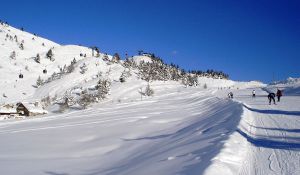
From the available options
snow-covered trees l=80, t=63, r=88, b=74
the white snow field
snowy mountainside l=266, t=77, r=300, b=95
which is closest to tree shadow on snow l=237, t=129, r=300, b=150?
the white snow field

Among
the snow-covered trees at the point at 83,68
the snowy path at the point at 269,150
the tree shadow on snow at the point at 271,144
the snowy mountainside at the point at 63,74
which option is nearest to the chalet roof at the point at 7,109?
the snowy mountainside at the point at 63,74

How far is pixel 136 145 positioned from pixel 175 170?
38.6 ft

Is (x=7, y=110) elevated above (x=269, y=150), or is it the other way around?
(x=269, y=150)

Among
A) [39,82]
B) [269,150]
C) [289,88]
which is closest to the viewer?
[269,150]

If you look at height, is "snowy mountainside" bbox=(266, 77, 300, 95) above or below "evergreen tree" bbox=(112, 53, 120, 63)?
below

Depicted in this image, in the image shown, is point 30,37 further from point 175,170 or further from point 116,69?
point 175,170

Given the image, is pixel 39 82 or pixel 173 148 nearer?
pixel 173 148

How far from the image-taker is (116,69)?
460 ft

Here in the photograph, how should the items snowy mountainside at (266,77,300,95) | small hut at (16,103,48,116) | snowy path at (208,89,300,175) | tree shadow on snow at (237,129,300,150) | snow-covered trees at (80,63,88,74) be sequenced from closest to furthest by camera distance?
snowy path at (208,89,300,175) → tree shadow on snow at (237,129,300,150) → snowy mountainside at (266,77,300,95) → small hut at (16,103,48,116) → snow-covered trees at (80,63,88,74)

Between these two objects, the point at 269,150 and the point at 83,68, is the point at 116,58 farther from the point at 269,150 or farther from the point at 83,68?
the point at 269,150

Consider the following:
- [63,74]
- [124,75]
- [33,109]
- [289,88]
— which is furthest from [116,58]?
[289,88]

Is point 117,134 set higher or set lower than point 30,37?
lower

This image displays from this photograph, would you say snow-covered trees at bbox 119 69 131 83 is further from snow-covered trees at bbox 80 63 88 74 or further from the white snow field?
the white snow field

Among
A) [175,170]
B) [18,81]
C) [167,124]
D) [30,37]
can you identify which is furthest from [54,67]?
[175,170]
